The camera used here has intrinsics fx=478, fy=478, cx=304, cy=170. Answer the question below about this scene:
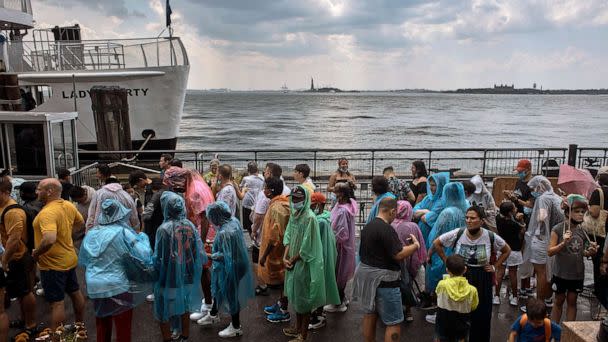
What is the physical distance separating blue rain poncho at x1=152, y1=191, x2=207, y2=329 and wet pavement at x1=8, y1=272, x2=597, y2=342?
2.69 feet

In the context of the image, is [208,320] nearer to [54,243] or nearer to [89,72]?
[54,243]

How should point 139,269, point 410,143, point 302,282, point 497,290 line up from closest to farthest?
point 139,269
point 302,282
point 497,290
point 410,143

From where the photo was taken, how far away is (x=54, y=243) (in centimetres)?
461

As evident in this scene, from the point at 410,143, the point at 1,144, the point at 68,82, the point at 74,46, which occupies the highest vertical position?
the point at 74,46

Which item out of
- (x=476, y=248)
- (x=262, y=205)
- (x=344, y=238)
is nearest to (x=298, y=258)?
(x=344, y=238)

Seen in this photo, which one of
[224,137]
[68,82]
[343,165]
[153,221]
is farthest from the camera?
[224,137]

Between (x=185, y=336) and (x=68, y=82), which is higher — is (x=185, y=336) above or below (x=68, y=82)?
below

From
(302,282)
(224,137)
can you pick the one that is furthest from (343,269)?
(224,137)

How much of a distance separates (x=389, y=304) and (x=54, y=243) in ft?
10.6

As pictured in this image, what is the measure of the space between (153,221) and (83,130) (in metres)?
16.8

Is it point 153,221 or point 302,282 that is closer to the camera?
point 302,282

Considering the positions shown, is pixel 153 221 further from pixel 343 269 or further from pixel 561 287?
pixel 561 287

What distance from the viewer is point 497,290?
19.6 ft

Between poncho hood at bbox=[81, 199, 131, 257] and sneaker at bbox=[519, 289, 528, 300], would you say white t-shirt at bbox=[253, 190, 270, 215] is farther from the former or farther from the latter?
sneaker at bbox=[519, 289, 528, 300]
